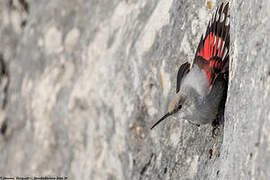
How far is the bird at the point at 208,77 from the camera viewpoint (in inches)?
93.9

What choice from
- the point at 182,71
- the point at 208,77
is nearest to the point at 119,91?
the point at 182,71

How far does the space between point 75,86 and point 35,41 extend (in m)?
1.40

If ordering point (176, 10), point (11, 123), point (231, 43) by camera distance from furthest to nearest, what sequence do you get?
point (11, 123)
point (176, 10)
point (231, 43)

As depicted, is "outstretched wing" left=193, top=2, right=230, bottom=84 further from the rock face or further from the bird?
the rock face

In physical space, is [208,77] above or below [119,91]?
above

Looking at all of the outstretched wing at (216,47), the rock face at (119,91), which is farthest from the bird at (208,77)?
the rock face at (119,91)

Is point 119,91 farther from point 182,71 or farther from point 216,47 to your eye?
point 216,47

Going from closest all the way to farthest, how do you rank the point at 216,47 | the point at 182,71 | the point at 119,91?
the point at 216,47, the point at 182,71, the point at 119,91

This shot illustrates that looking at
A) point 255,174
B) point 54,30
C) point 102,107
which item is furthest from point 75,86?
point 255,174

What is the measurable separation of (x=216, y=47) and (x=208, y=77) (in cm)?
20

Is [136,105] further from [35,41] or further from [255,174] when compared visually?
[35,41]

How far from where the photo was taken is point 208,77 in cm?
242

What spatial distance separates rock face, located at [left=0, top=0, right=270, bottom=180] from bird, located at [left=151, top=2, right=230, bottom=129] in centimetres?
15

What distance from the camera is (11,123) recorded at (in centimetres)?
551
